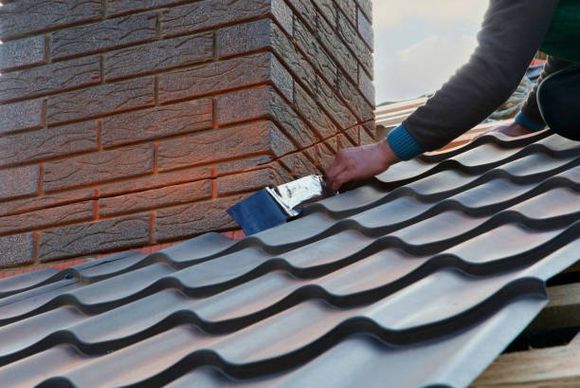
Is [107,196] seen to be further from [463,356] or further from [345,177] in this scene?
[463,356]

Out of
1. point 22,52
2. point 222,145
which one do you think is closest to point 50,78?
point 22,52

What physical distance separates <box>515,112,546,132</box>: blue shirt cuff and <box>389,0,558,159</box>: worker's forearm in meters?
0.76

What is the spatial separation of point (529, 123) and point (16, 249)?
1907mm

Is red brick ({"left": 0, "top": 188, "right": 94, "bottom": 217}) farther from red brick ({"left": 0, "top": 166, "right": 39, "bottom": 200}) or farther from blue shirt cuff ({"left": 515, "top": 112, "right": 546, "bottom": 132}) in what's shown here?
blue shirt cuff ({"left": 515, "top": 112, "right": 546, "bottom": 132})

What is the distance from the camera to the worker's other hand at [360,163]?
9.25ft

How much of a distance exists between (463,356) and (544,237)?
0.70 m

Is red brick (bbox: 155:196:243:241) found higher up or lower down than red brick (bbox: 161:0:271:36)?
lower down

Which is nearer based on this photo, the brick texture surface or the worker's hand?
the brick texture surface

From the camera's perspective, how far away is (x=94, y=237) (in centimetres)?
304

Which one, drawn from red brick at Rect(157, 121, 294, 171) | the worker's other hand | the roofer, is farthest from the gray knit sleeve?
red brick at Rect(157, 121, 294, 171)

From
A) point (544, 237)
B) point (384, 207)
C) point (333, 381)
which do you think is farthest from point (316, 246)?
point (333, 381)

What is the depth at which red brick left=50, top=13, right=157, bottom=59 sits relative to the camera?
3150 mm

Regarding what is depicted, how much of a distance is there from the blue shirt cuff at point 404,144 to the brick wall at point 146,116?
0.39 metres

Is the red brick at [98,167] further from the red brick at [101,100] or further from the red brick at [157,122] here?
the red brick at [101,100]
